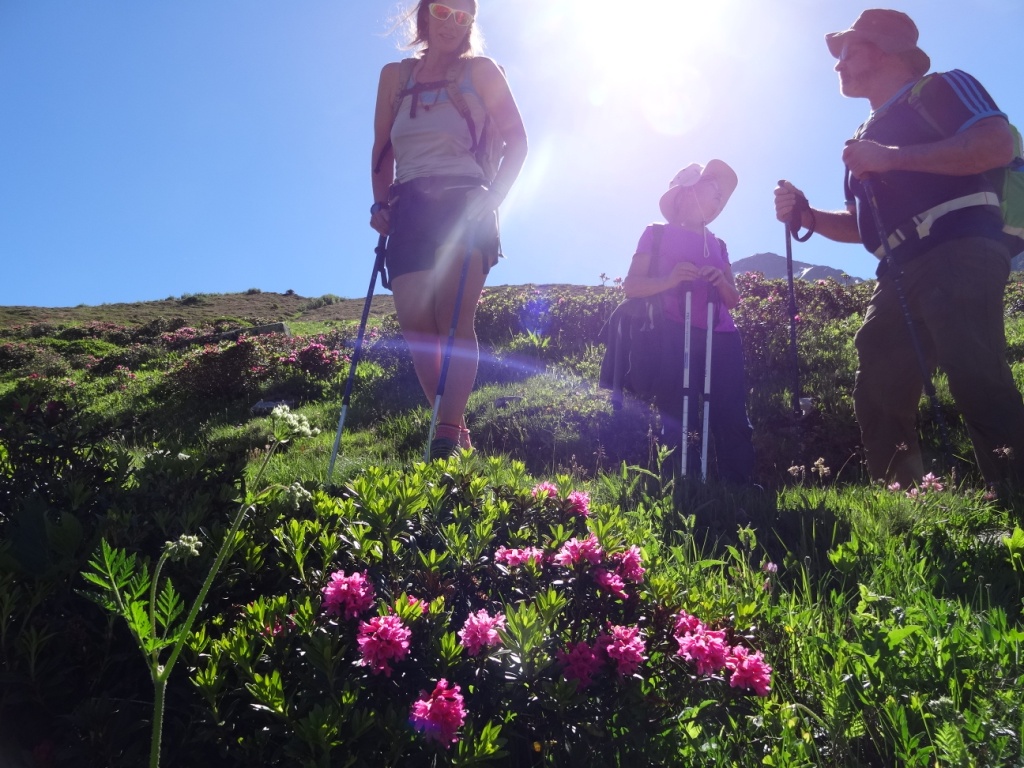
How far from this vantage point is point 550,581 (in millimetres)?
1702

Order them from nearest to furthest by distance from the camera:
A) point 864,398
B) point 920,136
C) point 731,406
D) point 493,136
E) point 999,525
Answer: point 999,525 < point 920,136 < point 864,398 < point 493,136 < point 731,406

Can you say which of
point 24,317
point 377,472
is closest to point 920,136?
point 377,472

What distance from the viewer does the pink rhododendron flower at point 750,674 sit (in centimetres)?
144

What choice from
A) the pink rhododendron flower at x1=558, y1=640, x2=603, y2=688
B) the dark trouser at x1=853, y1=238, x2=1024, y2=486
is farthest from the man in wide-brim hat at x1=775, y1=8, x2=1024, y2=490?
the pink rhododendron flower at x1=558, y1=640, x2=603, y2=688

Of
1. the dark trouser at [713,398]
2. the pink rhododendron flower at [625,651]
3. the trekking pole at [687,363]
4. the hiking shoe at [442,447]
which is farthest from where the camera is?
the dark trouser at [713,398]

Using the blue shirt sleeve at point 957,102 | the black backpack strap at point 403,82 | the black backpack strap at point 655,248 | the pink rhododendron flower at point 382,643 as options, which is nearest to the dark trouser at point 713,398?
the black backpack strap at point 655,248

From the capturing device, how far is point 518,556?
1.74 m

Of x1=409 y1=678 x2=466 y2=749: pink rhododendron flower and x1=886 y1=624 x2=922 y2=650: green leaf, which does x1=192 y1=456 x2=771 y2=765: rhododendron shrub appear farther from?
x1=886 y1=624 x2=922 y2=650: green leaf

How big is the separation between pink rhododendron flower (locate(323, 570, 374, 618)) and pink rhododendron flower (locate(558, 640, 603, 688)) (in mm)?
447

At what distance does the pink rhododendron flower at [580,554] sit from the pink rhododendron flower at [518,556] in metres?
0.05

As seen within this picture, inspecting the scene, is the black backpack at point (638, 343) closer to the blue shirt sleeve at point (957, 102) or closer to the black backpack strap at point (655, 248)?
the black backpack strap at point (655, 248)

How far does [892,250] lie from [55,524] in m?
3.85

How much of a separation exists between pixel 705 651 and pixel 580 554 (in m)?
0.39

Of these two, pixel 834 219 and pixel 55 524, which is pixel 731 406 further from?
pixel 55 524
